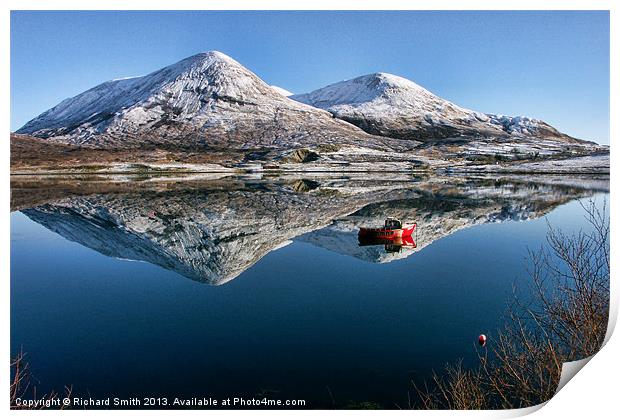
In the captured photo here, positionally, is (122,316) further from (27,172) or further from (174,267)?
(27,172)

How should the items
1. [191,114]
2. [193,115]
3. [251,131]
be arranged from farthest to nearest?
[191,114] < [193,115] < [251,131]

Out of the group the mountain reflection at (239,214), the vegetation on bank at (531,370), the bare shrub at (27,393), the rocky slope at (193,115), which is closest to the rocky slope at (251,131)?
the rocky slope at (193,115)

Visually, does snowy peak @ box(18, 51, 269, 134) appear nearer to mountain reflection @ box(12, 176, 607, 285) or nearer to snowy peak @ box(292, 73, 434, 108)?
snowy peak @ box(292, 73, 434, 108)

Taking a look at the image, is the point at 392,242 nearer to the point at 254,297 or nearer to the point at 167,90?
the point at 254,297

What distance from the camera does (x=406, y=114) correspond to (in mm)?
63656

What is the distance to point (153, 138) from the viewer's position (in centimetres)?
4509

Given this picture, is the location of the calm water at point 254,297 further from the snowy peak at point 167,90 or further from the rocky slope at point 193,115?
the snowy peak at point 167,90

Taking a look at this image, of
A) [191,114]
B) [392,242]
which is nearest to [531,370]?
[392,242]

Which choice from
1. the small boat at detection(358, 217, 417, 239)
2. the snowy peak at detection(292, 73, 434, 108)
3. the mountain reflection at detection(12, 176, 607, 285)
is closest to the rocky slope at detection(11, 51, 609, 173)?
the snowy peak at detection(292, 73, 434, 108)

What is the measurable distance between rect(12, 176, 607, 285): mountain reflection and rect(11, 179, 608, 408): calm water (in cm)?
9

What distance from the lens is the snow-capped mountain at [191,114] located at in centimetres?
4622

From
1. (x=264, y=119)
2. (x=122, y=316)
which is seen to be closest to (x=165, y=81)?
(x=264, y=119)

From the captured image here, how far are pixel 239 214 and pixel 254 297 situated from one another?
8.11 m

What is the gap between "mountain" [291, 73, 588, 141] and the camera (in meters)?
57.9
